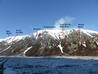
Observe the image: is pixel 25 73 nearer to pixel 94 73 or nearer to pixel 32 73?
pixel 32 73

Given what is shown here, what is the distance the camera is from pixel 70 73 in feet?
234

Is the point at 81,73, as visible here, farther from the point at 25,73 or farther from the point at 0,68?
the point at 0,68

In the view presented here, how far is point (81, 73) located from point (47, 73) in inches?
267

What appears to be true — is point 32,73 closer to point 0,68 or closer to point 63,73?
point 63,73

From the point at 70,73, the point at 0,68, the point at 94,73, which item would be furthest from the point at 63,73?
the point at 0,68

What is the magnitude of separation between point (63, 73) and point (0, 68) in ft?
67.0

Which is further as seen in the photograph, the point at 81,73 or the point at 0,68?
the point at 81,73

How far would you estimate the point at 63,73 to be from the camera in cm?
7150

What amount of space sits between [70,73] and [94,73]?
4797mm

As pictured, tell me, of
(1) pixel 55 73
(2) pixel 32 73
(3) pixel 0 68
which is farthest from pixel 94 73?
(3) pixel 0 68

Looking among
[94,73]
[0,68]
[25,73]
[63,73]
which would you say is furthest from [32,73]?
[0,68]

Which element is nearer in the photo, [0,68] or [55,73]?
[0,68]

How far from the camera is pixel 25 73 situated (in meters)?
70.7

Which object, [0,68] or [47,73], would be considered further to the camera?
[47,73]
